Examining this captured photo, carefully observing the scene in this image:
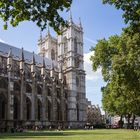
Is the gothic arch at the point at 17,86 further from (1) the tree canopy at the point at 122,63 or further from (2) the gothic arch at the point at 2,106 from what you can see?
(1) the tree canopy at the point at 122,63

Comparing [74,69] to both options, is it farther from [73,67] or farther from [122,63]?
[122,63]

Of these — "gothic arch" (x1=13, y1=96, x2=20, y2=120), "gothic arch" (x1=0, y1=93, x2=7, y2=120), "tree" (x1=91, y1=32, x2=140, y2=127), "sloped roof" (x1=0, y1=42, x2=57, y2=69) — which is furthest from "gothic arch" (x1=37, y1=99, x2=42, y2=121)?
"tree" (x1=91, y1=32, x2=140, y2=127)

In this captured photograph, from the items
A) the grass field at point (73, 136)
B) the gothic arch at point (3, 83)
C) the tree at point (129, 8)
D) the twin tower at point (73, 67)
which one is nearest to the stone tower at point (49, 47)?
the twin tower at point (73, 67)

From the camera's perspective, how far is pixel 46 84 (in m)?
89.6

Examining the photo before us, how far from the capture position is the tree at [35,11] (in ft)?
40.0

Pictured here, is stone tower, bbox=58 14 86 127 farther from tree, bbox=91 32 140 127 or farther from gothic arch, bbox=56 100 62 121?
tree, bbox=91 32 140 127

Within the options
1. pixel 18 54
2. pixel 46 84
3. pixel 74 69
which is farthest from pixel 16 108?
pixel 74 69

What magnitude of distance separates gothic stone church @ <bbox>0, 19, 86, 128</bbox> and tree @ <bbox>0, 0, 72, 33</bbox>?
60.1m

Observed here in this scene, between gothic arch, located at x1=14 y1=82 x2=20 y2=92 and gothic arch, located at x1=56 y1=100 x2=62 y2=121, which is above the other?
gothic arch, located at x1=14 y1=82 x2=20 y2=92

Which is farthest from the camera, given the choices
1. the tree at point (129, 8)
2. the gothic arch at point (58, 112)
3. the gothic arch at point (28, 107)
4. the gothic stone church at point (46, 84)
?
the gothic arch at point (58, 112)

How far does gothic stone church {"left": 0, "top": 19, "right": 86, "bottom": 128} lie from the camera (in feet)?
251

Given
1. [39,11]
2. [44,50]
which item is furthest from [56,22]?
[44,50]

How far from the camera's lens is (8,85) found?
75500mm

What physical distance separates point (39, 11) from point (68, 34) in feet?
301
